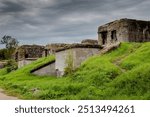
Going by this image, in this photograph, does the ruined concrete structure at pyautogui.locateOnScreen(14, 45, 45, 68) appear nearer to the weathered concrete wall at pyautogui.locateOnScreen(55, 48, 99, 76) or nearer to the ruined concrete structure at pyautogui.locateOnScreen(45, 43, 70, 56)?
the ruined concrete structure at pyautogui.locateOnScreen(45, 43, 70, 56)

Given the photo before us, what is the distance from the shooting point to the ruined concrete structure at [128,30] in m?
25.7

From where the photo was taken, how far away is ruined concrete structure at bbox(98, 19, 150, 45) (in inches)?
1013

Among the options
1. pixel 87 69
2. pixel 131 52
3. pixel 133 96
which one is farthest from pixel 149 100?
pixel 131 52

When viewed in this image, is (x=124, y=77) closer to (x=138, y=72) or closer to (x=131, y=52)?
(x=138, y=72)

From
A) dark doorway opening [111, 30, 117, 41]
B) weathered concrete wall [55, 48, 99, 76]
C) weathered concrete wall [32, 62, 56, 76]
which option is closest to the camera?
weathered concrete wall [55, 48, 99, 76]

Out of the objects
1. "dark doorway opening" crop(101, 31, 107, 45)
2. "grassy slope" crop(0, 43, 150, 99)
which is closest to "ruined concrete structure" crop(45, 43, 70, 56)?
"dark doorway opening" crop(101, 31, 107, 45)

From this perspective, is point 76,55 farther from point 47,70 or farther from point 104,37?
point 104,37

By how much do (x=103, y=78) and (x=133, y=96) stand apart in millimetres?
2909

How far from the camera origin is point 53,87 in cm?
1672

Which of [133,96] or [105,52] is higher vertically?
[105,52]

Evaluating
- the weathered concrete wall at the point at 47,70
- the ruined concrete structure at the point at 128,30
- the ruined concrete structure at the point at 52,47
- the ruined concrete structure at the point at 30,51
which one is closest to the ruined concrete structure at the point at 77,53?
the weathered concrete wall at the point at 47,70

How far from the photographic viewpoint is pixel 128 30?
84.4 ft

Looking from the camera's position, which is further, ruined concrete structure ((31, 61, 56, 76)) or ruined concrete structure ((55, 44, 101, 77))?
ruined concrete structure ((31, 61, 56, 76))

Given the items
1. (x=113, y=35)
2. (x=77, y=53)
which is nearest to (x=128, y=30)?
(x=113, y=35)
